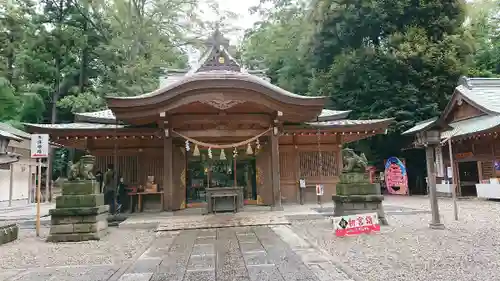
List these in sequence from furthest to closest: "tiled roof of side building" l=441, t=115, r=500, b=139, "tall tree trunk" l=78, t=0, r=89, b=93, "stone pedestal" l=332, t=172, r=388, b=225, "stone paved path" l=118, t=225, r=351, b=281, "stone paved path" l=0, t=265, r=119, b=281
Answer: "tall tree trunk" l=78, t=0, r=89, b=93, "tiled roof of side building" l=441, t=115, r=500, b=139, "stone pedestal" l=332, t=172, r=388, b=225, "stone paved path" l=0, t=265, r=119, b=281, "stone paved path" l=118, t=225, r=351, b=281

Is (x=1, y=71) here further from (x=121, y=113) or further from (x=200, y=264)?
(x=200, y=264)

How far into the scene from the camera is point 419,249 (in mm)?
6332

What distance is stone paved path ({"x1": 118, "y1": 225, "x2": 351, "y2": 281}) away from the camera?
4.89 metres

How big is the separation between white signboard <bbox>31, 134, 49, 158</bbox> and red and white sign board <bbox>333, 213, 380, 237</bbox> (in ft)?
24.4

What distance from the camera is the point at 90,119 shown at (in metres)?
13.5

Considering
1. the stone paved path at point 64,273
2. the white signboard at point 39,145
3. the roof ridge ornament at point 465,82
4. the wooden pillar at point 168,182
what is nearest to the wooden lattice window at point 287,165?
the wooden pillar at point 168,182

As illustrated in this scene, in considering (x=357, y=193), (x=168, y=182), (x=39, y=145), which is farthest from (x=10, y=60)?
(x=357, y=193)

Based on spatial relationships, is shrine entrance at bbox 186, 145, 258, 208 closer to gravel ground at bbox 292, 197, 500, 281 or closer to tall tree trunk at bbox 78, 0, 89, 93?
gravel ground at bbox 292, 197, 500, 281

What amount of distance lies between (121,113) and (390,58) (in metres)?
17.0

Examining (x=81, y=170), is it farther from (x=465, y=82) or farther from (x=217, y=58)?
(x=465, y=82)

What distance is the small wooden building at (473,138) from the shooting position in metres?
16.4

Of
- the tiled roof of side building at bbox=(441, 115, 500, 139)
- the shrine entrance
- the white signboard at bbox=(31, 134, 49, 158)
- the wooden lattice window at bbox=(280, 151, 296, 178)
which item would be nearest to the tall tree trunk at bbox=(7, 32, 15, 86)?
the shrine entrance

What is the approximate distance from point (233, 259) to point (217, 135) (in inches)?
266

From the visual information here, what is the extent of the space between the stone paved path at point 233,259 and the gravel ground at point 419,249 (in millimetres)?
565
